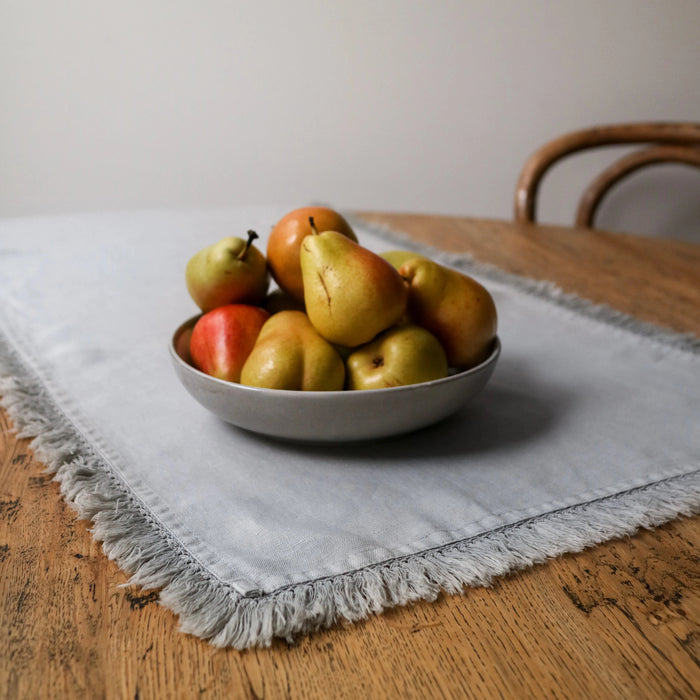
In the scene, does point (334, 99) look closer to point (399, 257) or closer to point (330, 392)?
point (399, 257)

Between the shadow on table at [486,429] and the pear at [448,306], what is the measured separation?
2.6 inches

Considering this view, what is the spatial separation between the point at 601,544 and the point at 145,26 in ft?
7.78

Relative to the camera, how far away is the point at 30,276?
1.05 meters

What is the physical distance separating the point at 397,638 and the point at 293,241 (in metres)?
0.34

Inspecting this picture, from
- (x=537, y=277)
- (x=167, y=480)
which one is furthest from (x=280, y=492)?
(x=537, y=277)

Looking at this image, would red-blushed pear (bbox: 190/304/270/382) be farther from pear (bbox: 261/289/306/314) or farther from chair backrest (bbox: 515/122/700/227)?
chair backrest (bbox: 515/122/700/227)

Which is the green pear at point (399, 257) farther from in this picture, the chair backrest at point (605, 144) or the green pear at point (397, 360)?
the chair backrest at point (605, 144)

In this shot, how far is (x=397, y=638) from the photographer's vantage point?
0.41 metres

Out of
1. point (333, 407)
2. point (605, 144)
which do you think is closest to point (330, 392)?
point (333, 407)

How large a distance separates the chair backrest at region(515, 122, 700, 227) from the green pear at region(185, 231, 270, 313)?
3.26 ft

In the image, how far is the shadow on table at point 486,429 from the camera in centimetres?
59

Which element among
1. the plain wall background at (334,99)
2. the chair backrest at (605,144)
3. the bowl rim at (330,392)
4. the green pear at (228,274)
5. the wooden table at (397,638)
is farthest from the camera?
the plain wall background at (334,99)

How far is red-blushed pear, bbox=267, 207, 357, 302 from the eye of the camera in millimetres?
639

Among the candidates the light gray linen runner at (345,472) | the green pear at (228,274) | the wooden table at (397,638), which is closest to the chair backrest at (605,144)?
the light gray linen runner at (345,472)
